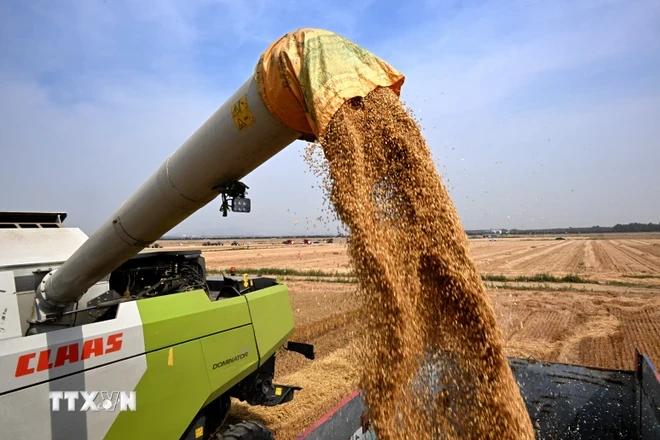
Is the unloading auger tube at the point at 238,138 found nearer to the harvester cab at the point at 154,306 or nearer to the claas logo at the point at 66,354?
the harvester cab at the point at 154,306

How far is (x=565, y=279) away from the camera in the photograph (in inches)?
663

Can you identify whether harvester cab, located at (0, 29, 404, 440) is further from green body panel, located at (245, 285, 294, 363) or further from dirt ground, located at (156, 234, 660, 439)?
dirt ground, located at (156, 234, 660, 439)

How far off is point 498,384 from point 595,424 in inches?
75.0

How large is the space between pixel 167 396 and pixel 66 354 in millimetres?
631

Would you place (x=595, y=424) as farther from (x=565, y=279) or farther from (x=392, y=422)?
(x=565, y=279)

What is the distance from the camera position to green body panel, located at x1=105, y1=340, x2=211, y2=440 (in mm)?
2270

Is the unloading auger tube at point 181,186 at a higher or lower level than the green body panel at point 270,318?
higher

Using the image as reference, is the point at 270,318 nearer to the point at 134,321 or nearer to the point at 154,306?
the point at 154,306

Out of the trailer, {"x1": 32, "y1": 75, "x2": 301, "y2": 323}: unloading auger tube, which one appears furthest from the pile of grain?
the trailer

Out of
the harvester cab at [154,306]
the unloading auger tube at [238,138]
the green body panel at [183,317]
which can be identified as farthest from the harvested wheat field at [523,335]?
the unloading auger tube at [238,138]

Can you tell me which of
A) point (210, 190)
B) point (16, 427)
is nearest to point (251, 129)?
point (210, 190)

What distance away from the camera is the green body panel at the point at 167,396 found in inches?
89.4

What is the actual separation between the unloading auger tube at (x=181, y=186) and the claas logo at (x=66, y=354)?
22.3 inches

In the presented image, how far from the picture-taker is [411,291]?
2.38 meters
